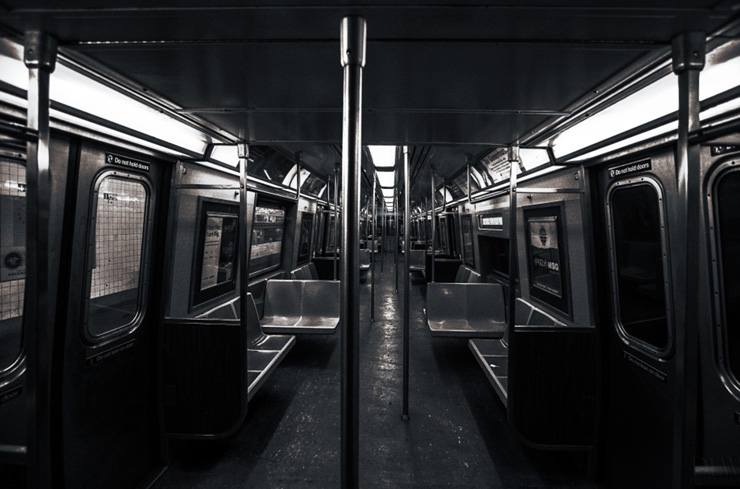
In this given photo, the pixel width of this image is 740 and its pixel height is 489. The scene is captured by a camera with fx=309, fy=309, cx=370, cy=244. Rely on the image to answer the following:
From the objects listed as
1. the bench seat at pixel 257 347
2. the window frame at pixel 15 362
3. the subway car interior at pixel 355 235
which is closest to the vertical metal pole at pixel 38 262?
the subway car interior at pixel 355 235

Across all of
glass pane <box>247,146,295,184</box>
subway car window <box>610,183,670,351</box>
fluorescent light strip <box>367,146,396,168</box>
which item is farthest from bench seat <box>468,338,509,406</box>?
glass pane <box>247,146,295,184</box>

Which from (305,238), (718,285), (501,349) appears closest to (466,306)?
(501,349)

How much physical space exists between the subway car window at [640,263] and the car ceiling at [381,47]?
3.12 feet

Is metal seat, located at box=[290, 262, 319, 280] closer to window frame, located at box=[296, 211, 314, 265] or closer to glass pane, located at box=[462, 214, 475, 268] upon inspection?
window frame, located at box=[296, 211, 314, 265]

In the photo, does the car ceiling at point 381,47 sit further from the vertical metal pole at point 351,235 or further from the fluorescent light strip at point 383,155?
the fluorescent light strip at point 383,155

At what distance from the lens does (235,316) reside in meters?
4.43

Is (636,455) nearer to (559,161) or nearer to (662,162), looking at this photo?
(662,162)

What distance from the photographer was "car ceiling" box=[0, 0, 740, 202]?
1169mm

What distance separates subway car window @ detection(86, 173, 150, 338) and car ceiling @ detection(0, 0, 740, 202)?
0.93 m

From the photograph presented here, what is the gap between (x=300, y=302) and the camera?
541 centimetres

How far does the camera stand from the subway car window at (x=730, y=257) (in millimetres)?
1730

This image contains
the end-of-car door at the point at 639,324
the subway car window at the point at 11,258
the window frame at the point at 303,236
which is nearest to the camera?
the subway car window at the point at 11,258

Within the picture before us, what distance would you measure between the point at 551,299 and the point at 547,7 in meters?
3.46

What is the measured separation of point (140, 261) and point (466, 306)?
4.46 meters
